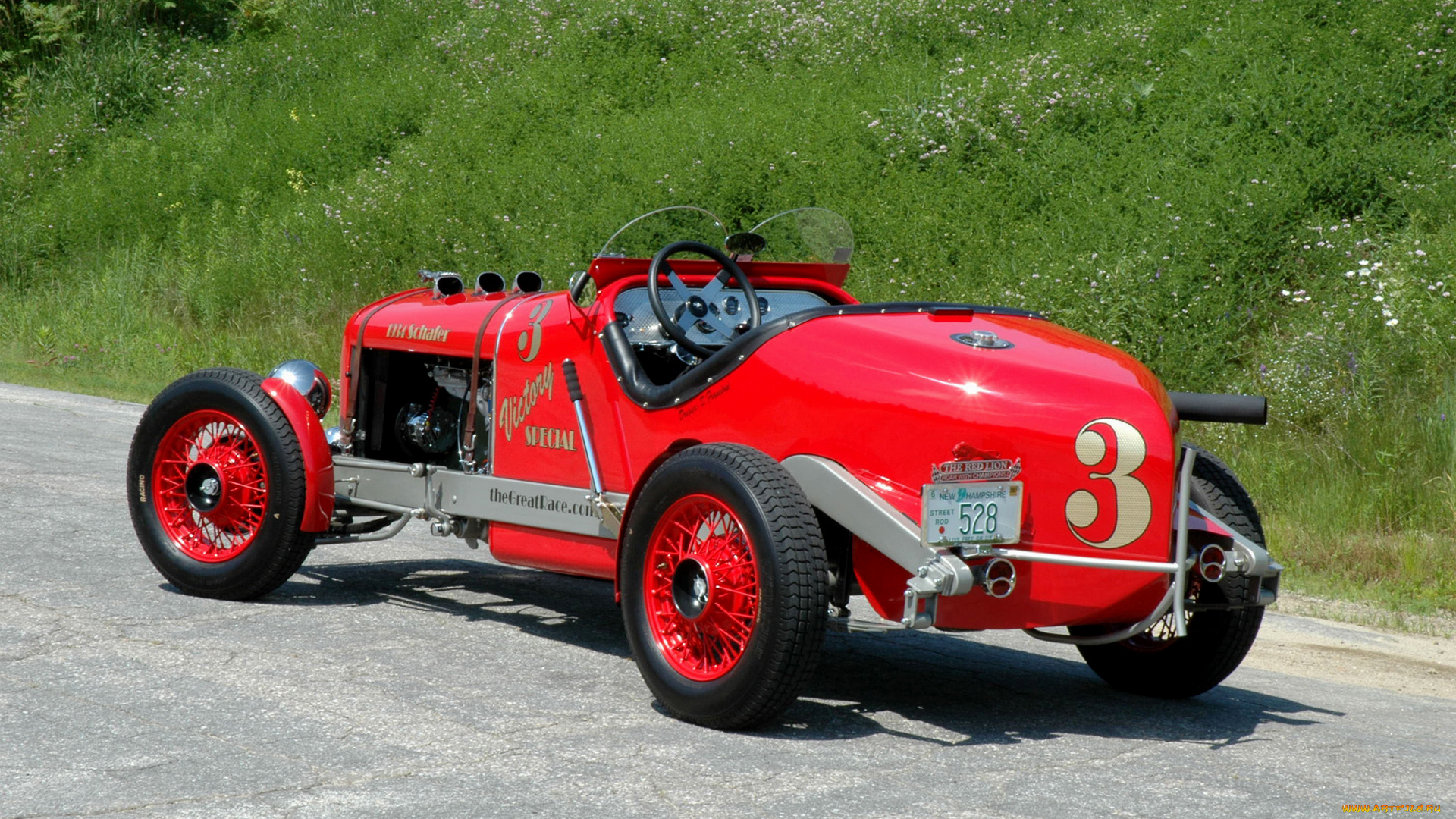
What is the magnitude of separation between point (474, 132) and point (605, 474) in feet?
46.8

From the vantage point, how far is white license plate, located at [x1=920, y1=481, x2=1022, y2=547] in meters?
4.37

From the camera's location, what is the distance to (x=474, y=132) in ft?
62.5

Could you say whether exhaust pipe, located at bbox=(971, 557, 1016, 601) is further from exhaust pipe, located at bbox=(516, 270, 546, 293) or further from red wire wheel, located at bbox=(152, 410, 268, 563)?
red wire wheel, located at bbox=(152, 410, 268, 563)

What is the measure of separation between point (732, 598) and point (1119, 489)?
4.07 feet

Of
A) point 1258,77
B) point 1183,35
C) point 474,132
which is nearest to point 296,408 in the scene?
point 1258,77

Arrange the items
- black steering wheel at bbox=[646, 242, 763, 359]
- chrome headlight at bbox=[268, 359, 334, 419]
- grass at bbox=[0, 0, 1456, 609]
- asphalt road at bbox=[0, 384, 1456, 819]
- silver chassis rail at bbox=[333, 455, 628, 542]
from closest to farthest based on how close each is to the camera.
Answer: asphalt road at bbox=[0, 384, 1456, 819]
silver chassis rail at bbox=[333, 455, 628, 542]
black steering wheel at bbox=[646, 242, 763, 359]
chrome headlight at bbox=[268, 359, 334, 419]
grass at bbox=[0, 0, 1456, 609]

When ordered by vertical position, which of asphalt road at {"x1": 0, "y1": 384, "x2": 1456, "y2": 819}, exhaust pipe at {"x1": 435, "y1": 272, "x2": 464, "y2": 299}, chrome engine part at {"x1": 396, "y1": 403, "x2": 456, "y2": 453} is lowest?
asphalt road at {"x1": 0, "y1": 384, "x2": 1456, "y2": 819}

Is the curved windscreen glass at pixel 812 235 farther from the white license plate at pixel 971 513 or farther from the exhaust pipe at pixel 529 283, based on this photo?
the white license plate at pixel 971 513

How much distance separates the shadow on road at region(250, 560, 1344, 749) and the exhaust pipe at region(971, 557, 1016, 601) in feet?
1.62

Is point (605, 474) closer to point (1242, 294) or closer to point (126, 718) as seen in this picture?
point (126, 718)

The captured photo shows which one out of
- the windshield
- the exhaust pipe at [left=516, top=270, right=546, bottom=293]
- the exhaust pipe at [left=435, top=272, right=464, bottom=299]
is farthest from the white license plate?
the exhaust pipe at [left=435, top=272, right=464, bottom=299]

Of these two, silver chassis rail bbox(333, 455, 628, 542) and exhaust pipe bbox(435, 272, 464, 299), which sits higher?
exhaust pipe bbox(435, 272, 464, 299)

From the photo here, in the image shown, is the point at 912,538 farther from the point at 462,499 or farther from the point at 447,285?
the point at 447,285

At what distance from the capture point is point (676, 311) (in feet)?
19.4
